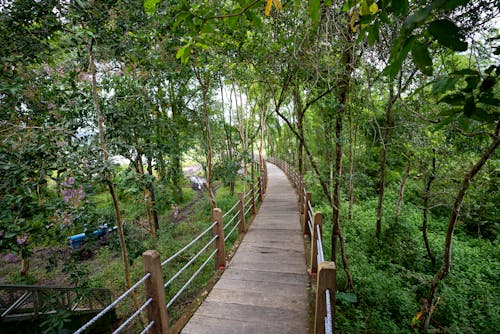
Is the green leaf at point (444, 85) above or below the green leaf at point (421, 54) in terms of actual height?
below

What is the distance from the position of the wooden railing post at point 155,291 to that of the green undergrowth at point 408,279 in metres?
3.33

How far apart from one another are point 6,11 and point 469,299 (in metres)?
9.48

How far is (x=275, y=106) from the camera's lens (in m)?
5.26

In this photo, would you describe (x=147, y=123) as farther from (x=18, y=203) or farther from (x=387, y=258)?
(x=387, y=258)

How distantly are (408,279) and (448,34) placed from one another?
737 centimetres

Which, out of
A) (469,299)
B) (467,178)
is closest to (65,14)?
(467,178)

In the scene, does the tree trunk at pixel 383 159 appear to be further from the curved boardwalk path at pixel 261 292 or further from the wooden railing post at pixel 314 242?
the curved boardwalk path at pixel 261 292

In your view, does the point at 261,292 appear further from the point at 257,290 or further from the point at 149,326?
the point at 149,326

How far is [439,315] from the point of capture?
496 centimetres

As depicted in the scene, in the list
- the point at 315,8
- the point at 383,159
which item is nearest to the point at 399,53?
the point at 315,8

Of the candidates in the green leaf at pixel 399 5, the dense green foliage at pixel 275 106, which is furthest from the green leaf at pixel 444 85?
the green leaf at pixel 399 5

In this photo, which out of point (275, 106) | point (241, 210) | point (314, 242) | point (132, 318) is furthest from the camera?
point (241, 210)

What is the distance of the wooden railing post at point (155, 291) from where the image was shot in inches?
95.0

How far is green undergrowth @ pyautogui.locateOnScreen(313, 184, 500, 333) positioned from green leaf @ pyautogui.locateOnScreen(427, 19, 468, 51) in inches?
187
